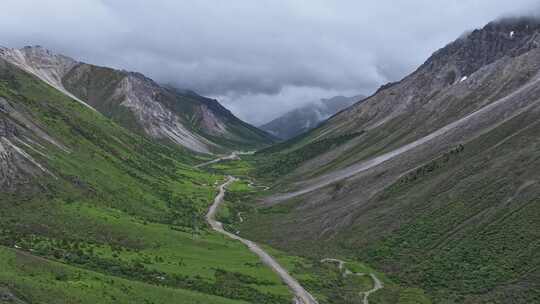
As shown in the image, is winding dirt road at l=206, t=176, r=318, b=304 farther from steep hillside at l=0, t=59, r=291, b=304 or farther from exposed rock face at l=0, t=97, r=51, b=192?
exposed rock face at l=0, t=97, r=51, b=192

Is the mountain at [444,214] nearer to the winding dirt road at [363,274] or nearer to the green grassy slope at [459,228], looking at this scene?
the green grassy slope at [459,228]

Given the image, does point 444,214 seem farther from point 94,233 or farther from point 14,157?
point 14,157

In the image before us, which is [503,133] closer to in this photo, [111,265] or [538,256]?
[538,256]

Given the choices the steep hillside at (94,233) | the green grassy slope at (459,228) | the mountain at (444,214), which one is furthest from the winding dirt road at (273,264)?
the mountain at (444,214)

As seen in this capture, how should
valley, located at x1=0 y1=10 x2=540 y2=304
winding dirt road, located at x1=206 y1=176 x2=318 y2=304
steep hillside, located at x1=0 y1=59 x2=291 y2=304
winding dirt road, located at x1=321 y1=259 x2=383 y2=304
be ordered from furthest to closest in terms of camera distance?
1. winding dirt road, located at x1=321 y1=259 x2=383 y2=304
2. winding dirt road, located at x1=206 y1=176 x2=318 y2=304
3. valley, located at x1=0 y1=10 x2=540 y2=304
4. steep hillside, located at x1=0 y1=59 x2=291 y2=304

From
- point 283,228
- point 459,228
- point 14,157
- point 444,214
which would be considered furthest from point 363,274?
point 14,157

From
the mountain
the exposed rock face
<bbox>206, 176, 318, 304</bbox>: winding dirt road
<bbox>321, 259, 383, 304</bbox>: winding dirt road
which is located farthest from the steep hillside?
the mountain

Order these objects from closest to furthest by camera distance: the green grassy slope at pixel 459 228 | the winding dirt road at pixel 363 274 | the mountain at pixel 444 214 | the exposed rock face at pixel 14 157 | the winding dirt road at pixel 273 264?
the winding dirt road at pixel 273 264, the green grassy slope at pixel 459 228, the winding dirt road at pixel 363 274, the mountain at pixel 444 214, the exposed rock face at pixel 14 157

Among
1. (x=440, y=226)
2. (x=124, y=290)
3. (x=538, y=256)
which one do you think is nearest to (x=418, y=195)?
(x=440, y=226)
